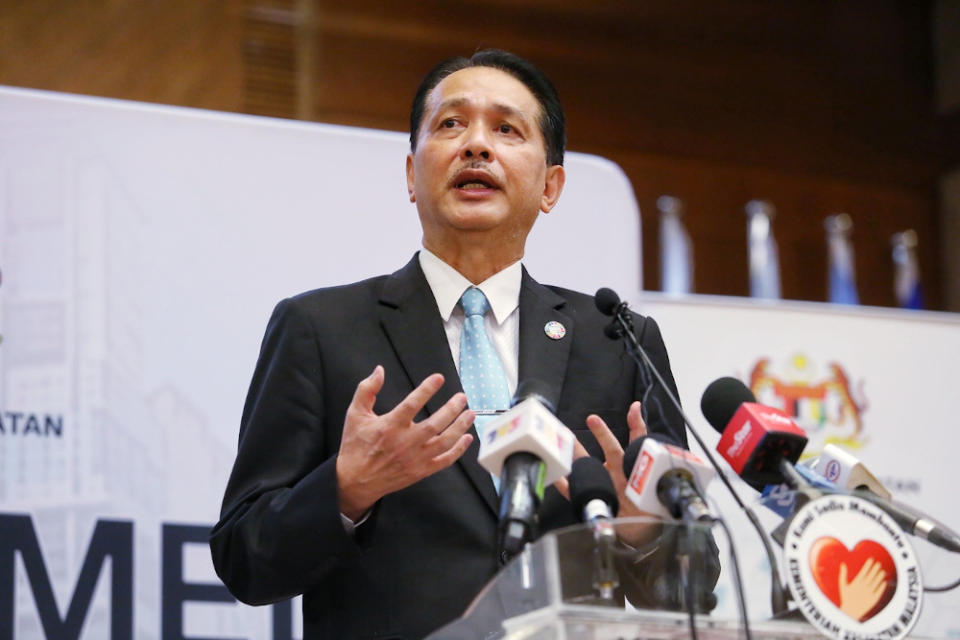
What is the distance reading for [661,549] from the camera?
4.70 feet

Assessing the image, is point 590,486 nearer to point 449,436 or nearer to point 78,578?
point 449,436

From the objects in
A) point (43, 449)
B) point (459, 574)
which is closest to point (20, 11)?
point (43, 449)

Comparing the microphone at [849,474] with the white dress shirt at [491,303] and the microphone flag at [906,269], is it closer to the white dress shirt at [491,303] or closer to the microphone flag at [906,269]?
the white dress shirt at [491,303]

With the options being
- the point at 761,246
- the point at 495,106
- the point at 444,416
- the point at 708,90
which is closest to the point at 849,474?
the point at 444,416

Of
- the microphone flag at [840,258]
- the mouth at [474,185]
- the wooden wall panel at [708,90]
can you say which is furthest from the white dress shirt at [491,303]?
the microphone flag at [840,258]

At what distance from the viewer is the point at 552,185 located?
250 centimetres

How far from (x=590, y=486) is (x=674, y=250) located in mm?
4391

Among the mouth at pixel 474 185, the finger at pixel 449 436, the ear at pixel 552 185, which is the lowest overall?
the finger at pixel 449 436

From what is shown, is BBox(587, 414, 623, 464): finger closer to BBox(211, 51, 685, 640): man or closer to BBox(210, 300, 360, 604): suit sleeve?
BBox(211, 51, 685, 640): man

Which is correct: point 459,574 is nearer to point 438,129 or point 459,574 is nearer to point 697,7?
point 438,129

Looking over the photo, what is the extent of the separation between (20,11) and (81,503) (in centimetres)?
263

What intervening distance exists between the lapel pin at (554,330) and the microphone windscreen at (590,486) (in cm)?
55

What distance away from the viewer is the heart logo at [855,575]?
4.62 ft

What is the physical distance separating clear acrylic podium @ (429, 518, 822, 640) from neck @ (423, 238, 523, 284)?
89 cm
